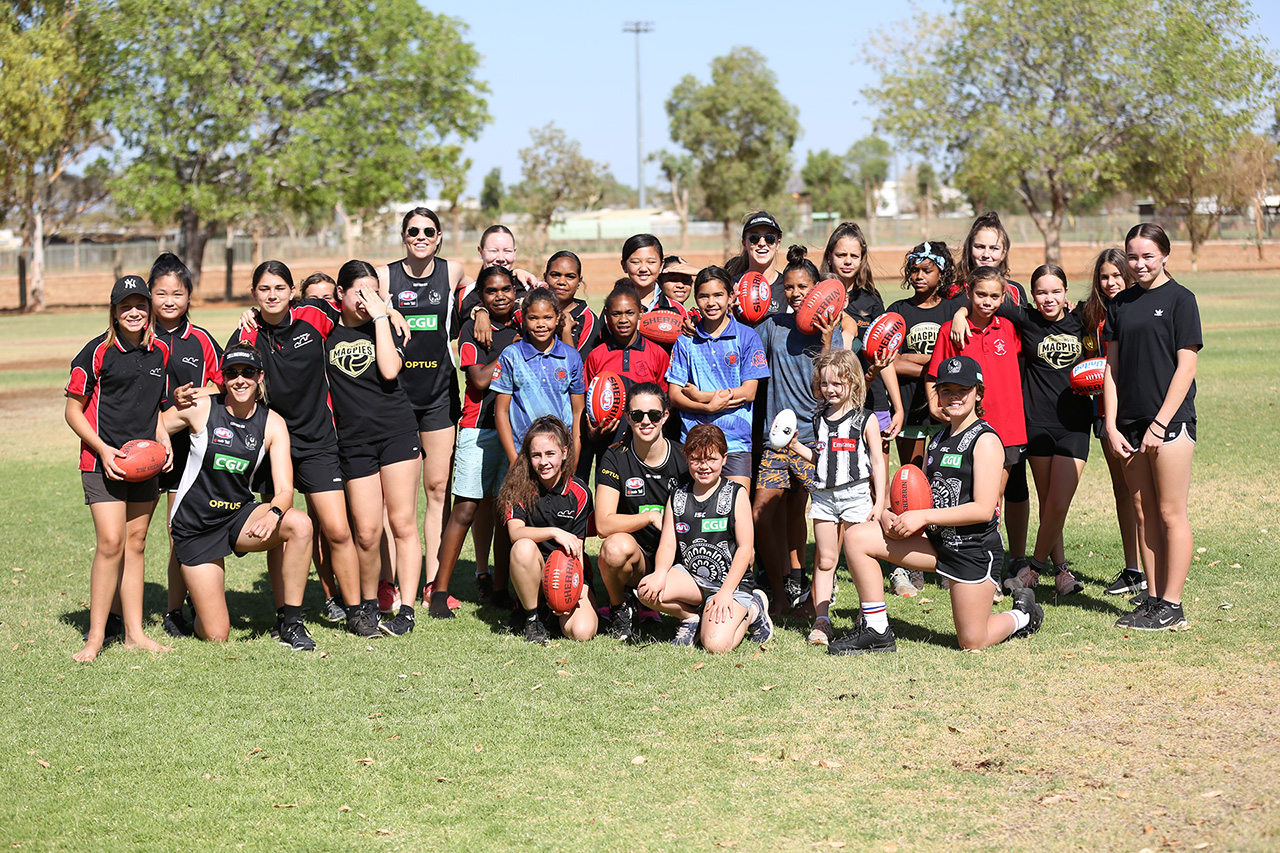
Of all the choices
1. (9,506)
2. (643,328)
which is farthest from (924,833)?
(9,506)

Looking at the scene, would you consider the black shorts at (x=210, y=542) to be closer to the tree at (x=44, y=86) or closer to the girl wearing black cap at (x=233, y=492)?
the girl wearing black cap at (x=233, y=492)

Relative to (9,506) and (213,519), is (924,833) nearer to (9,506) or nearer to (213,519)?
(213,519)

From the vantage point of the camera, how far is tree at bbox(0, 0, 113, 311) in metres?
38.3

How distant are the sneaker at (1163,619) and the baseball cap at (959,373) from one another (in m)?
1.56

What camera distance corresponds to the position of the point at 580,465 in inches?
276

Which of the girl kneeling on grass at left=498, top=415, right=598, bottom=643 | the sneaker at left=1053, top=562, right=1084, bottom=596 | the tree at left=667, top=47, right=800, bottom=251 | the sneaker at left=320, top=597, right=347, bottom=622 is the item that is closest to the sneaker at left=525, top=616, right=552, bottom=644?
the girl kneeling on grass at left=498, top=415, right=598, bottom=643

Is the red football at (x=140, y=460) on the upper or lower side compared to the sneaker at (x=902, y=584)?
upper

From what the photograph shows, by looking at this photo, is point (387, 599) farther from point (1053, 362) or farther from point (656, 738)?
point (1053, 362)

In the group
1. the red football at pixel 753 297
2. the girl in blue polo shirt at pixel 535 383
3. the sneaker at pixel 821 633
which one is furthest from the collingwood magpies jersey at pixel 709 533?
the red football at pixel 753 297

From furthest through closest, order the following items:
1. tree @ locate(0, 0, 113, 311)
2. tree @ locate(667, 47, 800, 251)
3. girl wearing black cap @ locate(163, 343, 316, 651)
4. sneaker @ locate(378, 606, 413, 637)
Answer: tree @ locate(667, 47, 800, 251) → tree @ locate(0, 0, 113, 311) → sneaker @ locate(378, 606, 413, 637) → girl wearing black cap @ locate(163, 343, 316, 651)

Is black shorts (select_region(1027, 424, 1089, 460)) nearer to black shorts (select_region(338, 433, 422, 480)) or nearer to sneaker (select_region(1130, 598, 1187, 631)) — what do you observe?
sneaker (select_region(1130, 598, 1187, 631))

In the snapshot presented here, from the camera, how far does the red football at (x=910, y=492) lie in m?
6.02

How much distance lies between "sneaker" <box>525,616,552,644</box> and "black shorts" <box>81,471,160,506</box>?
2148 millimetres

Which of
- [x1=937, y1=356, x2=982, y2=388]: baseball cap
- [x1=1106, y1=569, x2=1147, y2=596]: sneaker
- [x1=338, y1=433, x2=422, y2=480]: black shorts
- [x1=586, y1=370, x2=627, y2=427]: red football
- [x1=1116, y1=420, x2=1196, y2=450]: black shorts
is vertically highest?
[x1=937, y1=356, x2=982, y2=388]: baseball cap
